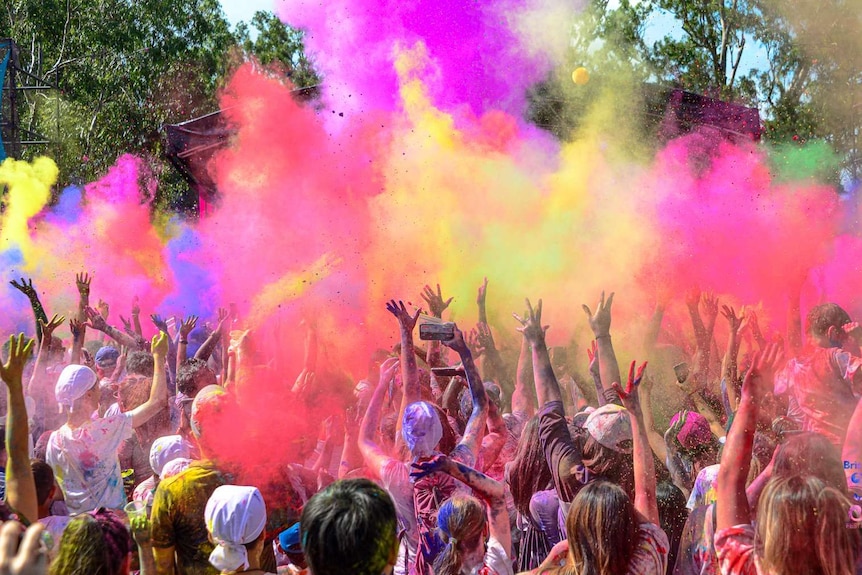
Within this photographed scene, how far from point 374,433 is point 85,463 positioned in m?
1.44

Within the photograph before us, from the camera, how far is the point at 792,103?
16.1 metres

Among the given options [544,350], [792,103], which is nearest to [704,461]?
[544,350]

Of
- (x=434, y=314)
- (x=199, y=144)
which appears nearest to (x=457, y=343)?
(x=434, y=314)

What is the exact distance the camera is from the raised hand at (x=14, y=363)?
10.4 feet

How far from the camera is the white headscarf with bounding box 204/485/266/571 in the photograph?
106 inches

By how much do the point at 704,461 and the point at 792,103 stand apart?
45.3 ft

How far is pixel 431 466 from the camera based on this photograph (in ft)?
9.65

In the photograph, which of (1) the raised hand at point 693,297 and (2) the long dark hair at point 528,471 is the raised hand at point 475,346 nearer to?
(1) the raised hand at point 693,297

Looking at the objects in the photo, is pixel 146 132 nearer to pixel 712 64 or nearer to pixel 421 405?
pixel 712 64

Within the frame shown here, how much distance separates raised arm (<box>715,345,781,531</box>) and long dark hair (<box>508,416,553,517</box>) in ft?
3.50

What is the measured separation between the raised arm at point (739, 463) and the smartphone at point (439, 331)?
174 centimetres

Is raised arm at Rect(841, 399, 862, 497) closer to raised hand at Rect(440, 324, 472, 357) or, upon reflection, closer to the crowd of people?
the crowd of people

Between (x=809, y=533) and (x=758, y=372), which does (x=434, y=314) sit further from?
(x=809, y=533)

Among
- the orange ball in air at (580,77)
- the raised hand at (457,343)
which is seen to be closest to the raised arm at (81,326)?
the raised hand at (457,343)
